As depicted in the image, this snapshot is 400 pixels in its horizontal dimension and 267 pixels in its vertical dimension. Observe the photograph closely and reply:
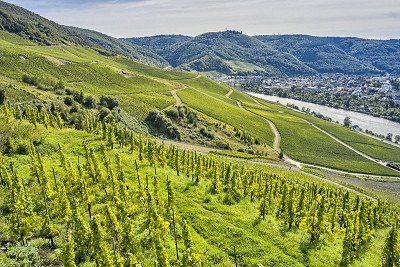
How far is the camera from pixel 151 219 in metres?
39.7

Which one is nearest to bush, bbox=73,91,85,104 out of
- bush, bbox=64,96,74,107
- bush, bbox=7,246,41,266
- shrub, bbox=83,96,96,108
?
shrub, bbox=83,96,96,108

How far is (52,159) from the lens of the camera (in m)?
62.0

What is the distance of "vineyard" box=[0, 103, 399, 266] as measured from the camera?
35562 millimetres

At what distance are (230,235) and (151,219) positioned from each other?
11630 millimetres

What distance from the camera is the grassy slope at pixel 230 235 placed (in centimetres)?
4266

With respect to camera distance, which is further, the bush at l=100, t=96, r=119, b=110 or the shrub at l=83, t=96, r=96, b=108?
the bush at l=100, t=96, r=119, b=110

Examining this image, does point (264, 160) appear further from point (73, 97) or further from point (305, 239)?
point (305, 239)

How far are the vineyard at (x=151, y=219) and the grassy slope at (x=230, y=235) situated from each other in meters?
0.15

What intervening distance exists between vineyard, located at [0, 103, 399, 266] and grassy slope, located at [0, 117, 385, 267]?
5.9 inches

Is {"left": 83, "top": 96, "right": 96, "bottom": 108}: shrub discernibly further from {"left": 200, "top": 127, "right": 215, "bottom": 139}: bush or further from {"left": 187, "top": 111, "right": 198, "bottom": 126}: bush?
{"left": 187, "top": 111, "right": 198, "bottom": 126}: bush

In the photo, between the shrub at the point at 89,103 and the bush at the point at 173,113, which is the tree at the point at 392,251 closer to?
the shrub at the point at 89,103

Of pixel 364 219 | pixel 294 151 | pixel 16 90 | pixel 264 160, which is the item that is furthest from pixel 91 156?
pixel 294 151

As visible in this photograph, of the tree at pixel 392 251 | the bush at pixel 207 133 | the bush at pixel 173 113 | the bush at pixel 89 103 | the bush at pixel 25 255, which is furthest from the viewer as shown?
the bush at pixel 173 113

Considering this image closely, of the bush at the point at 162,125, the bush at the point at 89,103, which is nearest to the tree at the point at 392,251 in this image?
the bush at the point at 162,125
